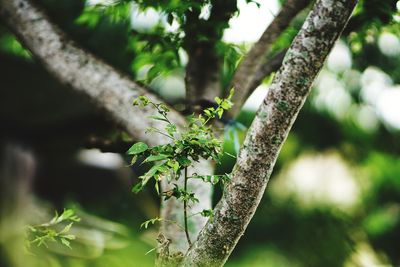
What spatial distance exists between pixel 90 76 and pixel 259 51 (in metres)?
0.48

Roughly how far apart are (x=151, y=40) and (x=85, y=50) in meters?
0.20

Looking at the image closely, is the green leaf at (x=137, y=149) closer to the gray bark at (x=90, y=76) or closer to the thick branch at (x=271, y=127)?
the thick branch at (x=271, y=127)

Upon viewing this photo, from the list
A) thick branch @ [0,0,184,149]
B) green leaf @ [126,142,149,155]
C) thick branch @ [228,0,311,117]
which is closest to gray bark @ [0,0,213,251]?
thick branch @ [0,0,184,149]

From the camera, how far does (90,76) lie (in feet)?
3.79

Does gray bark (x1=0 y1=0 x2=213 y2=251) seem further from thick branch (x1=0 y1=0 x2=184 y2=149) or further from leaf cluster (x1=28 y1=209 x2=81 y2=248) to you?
leaf cluster (x1=28 y1=209 x2=81 y2=248)

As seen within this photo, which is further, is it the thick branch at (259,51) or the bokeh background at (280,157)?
the bokeh background at (280,157)

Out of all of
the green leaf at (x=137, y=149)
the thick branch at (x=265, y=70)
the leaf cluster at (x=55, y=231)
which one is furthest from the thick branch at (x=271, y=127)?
the thick branch at (x=265, y=70)

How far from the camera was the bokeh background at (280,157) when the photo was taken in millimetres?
1506

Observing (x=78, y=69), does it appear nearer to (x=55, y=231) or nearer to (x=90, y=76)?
(x=90, y=76)

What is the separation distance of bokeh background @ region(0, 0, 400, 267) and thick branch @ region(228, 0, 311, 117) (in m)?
0.10

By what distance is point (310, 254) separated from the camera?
1804 millimetres

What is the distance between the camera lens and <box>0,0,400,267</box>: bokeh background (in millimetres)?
1506

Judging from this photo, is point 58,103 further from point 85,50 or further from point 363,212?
point 363,212

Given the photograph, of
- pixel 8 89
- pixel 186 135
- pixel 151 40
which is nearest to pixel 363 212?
pixel 151 40
